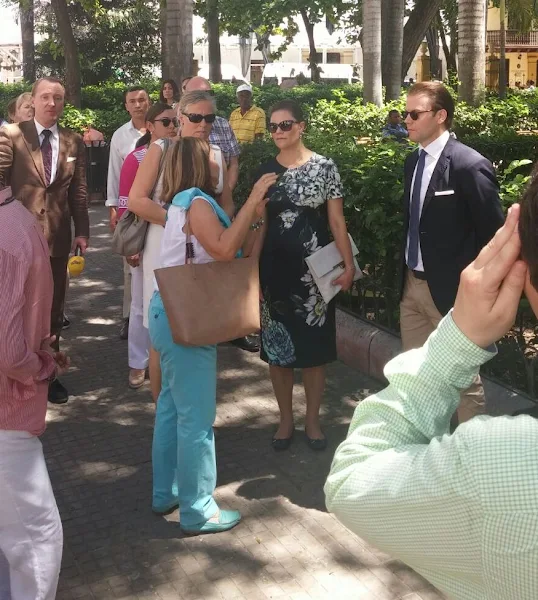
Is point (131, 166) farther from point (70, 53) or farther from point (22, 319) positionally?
point (70, 53)

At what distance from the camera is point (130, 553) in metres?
4.36

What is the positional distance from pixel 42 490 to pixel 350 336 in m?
3.82

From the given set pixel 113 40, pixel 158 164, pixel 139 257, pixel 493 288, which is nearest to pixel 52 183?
pixel 139 257

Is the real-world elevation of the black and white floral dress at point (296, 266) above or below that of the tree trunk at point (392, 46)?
below

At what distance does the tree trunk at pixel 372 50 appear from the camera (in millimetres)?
16469

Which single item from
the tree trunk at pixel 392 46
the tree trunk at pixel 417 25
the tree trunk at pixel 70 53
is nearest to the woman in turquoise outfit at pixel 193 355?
the tree trunk at pixel 392 46

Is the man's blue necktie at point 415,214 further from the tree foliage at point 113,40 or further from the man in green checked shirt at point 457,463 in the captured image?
the tree foliage at point 113,40

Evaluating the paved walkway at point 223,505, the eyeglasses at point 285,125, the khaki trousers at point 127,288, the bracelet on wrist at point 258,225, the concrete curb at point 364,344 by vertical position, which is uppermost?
the eyeglasses at point 285,125

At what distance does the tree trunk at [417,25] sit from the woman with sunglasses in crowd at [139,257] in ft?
45.6

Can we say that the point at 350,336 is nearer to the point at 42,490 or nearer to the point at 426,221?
the point at 426,221

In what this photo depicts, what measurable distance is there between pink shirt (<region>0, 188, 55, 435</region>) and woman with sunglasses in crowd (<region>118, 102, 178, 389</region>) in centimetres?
303

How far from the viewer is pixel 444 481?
1348 mm

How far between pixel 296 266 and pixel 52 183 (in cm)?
199

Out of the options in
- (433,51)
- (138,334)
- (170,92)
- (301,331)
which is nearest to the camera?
(301,331)
